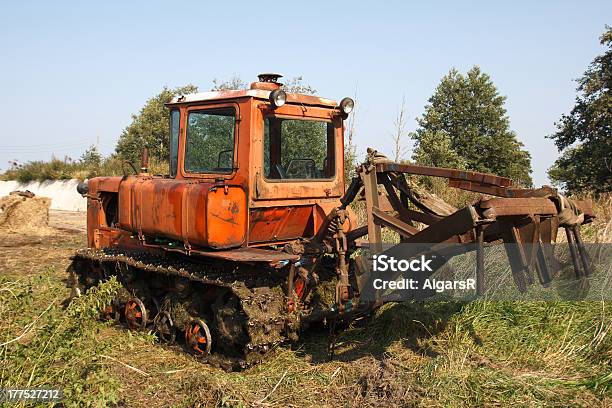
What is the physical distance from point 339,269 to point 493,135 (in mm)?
38667

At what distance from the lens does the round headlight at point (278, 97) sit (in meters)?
5.73

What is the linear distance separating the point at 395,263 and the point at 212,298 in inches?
84.2

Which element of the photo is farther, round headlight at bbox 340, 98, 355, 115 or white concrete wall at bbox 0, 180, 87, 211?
white concrete wall at bbox 0, 180, 87, 211

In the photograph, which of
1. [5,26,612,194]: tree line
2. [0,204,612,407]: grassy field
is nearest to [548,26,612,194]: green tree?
[5,26,612,194]: tree line

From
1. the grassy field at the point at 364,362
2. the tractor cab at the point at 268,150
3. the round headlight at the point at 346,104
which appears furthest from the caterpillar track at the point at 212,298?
the round headlight at the point at 346,104

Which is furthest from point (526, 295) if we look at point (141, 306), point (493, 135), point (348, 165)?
point (493, 135)

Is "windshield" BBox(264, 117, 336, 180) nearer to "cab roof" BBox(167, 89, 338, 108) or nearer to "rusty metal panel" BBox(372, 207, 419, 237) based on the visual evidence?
"cab roof" BBox(167, 89, 338, 108)

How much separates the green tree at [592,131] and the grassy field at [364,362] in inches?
767

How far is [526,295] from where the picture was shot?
6629 millimetres

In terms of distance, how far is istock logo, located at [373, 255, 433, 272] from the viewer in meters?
5.47

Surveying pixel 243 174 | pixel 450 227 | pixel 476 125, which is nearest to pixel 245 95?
pixel 243 174

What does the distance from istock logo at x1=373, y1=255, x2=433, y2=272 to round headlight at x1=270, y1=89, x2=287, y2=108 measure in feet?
5.98

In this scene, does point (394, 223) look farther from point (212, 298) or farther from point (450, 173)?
point (212, 298)

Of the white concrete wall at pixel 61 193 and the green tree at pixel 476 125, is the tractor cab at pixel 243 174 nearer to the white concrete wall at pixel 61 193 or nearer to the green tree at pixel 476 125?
the white concrete wall at pixel 61 193
